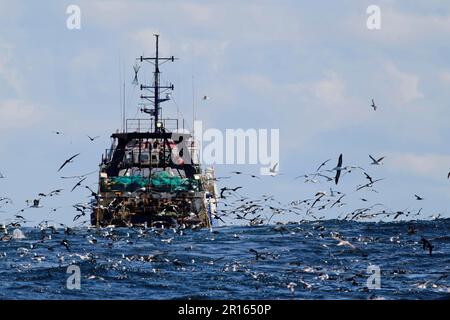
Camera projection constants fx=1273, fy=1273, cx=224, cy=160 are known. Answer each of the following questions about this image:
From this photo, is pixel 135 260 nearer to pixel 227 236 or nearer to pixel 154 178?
pixel 227 236

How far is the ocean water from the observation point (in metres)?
47.5

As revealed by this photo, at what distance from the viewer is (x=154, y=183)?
8556 cm

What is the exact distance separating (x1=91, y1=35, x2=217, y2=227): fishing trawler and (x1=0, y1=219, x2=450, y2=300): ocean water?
6964 millimetres

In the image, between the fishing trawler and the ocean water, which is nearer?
the ocean water

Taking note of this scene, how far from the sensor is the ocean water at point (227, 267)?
156ft

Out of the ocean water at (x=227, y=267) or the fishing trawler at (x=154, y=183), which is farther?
the fishing trawler at (x=154, y=183)

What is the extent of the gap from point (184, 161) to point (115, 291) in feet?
151

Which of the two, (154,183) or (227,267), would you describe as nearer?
(227,267)

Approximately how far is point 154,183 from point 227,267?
3049 centimetres

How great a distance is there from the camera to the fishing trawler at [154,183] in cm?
8394

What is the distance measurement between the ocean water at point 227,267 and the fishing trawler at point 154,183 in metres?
6.96

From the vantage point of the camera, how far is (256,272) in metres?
53.1

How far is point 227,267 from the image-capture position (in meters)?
55.6

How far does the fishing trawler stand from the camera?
83938 mm
